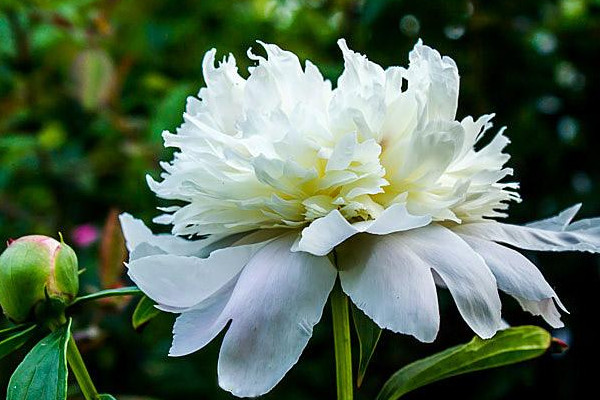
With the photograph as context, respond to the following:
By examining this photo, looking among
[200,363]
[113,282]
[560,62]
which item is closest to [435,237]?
[113,282]

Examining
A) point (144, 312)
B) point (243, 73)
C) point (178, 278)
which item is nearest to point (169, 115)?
point (243, 73)

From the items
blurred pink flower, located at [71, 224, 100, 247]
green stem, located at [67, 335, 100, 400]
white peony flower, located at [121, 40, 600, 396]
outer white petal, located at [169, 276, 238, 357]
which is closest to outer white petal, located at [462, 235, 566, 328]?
white peony flower, located at [121, 40, 600, 396]

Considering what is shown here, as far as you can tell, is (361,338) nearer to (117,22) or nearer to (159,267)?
(159,267)

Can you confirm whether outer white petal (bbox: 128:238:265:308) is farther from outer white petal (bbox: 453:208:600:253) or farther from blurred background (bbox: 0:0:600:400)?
blurred background (bbox: 0:0:600:400)

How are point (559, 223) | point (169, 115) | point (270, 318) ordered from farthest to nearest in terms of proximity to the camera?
1. point (169, 115)
2. point (559, 223)
3. point (270, 318)

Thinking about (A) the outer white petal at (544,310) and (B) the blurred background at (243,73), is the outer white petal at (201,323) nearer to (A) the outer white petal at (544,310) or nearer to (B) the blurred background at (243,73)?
(A) the outer white petal at (544,310)

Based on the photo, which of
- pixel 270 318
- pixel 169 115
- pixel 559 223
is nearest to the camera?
pixel 270 318

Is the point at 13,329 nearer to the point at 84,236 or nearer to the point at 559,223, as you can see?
the point at 559,223
